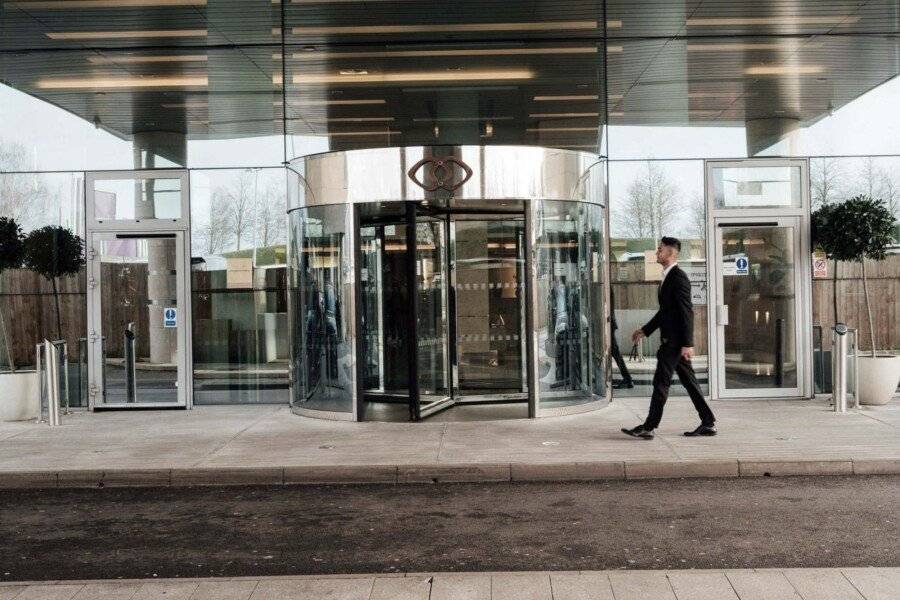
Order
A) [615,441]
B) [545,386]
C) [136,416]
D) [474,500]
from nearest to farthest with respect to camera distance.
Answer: [474,500]
[615,441]
[545,386]
[136,416]

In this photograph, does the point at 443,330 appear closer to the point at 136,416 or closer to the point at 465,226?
the point at 465,226

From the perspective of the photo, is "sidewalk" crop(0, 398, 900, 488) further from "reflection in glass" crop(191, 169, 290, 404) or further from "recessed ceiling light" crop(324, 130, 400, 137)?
"recessed ceiling light" crop(324, 130, 400, 137)

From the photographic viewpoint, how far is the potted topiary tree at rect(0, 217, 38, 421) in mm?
12406

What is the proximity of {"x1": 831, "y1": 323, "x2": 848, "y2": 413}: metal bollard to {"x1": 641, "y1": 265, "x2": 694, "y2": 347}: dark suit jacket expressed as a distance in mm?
2948

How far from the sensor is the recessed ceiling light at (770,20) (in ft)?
42.9

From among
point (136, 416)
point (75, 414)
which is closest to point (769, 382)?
point (136, 416)

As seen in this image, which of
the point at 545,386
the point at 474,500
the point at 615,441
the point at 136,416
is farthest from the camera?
the point at 136,416

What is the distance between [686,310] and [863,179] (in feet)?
16.7

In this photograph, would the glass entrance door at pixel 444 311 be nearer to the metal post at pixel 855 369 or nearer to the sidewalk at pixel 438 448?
the sidewalk at pixel 438 448

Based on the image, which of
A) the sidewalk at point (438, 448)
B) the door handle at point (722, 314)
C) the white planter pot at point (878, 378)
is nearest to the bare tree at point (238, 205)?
the sidewalk at point (438, 448)

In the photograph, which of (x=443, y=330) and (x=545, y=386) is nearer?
(x=545, y=386)

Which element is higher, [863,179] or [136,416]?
[863,179]

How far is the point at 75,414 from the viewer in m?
13.0

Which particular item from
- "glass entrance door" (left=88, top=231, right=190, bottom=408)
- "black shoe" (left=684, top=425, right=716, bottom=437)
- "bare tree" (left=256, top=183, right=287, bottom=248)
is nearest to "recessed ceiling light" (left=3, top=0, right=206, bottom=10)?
"bare tree" (left=256, top=183, right=287, bottom=248)
